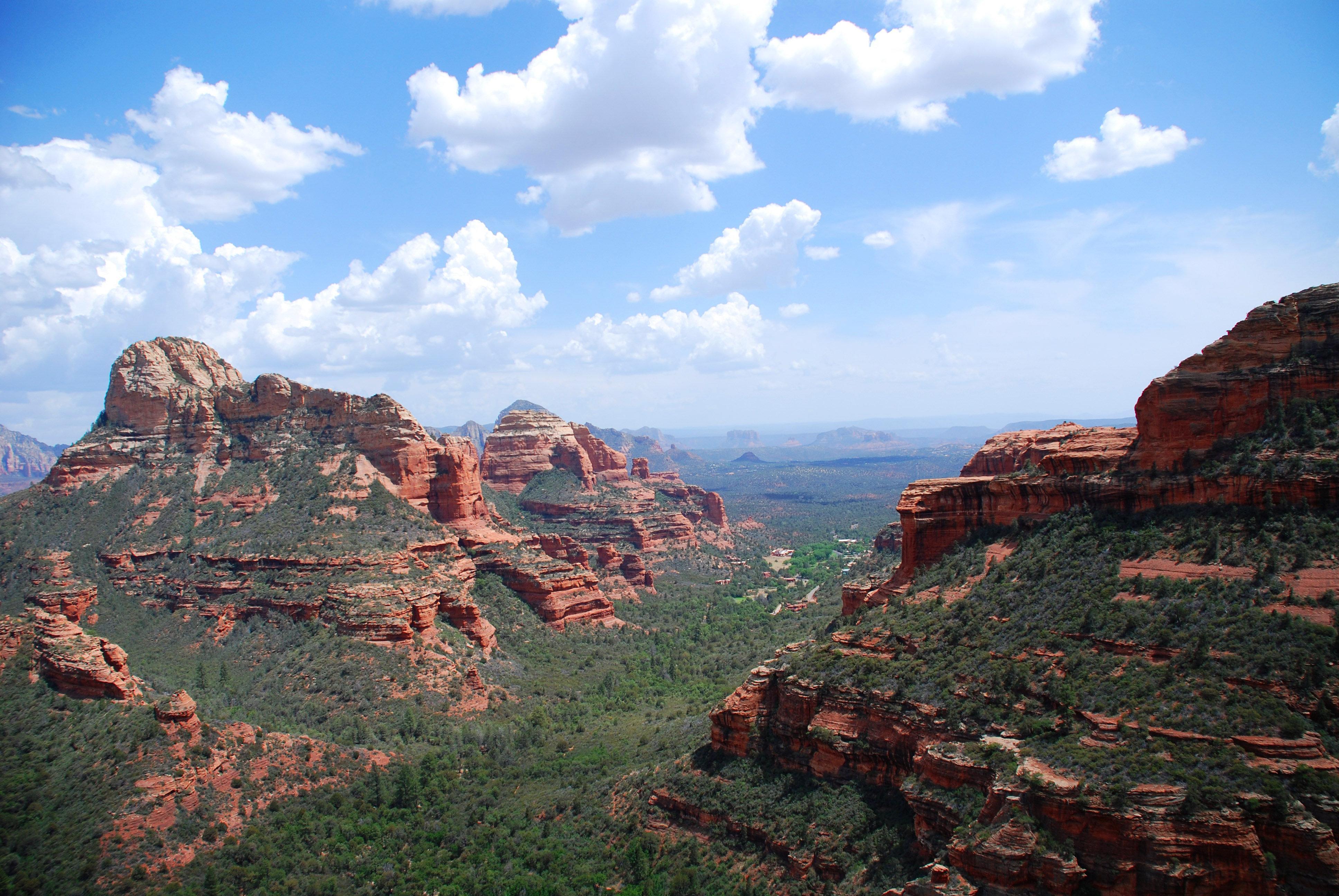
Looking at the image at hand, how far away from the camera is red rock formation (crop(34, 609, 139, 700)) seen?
1833 inches

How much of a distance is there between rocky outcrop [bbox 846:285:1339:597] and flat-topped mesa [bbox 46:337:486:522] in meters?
64.6

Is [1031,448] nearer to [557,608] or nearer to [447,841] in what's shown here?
[447,841]

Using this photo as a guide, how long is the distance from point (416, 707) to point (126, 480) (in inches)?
1999

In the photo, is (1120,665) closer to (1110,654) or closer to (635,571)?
(1110,654)

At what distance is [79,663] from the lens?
46.7 m

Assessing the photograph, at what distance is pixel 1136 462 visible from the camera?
42156 millimetres

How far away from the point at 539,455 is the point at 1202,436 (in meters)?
127

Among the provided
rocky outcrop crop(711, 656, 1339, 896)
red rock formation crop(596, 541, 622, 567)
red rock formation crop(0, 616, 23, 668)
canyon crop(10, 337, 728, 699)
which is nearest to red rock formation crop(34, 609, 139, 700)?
red rock formation crop(0, 616, 23, 668)

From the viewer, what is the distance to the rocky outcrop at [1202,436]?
122 feet

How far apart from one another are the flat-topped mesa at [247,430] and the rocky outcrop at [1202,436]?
212 ft

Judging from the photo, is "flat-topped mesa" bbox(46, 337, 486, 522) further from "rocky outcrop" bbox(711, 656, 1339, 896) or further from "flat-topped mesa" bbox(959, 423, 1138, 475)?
"rocky outcrop" bbox(711, 656, 1339, 896)

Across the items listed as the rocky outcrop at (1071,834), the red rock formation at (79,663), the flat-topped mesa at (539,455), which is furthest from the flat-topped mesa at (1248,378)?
the flat-topped mesa at (539,455)

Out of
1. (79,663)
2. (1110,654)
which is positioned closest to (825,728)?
(1110,654)

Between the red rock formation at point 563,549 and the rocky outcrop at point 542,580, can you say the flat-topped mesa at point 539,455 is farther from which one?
the rocky outcrop at point 542,580
